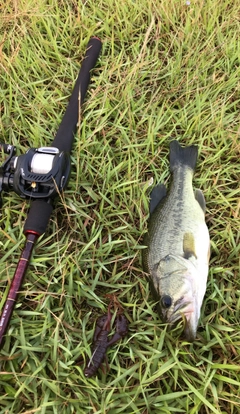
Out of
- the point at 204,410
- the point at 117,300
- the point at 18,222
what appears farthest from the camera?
the point at 18,222

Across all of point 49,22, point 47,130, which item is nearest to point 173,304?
point 47,130

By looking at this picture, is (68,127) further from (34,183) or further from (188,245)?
(188,245)

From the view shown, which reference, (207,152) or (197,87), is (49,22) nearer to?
(197,87)

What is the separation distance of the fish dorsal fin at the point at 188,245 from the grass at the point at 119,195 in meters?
0.25

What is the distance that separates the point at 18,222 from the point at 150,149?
3.85 ft

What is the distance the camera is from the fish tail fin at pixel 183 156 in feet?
9.25

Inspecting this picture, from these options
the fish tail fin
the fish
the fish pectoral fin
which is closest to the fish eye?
the fish

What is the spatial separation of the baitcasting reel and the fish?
70cm

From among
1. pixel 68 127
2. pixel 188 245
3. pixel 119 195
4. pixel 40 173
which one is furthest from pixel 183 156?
pixel 40 173

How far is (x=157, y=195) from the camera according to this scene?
8.95 feet

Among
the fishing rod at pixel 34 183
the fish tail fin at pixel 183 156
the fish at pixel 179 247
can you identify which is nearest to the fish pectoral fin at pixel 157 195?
the fish at pixel 179 247

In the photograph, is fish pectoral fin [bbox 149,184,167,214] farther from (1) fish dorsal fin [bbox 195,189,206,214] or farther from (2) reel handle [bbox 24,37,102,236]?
(2) reel handle [bbox 24,37,102,236]

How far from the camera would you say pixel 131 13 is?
351 centimetres

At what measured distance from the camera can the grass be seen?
86.9 inches
